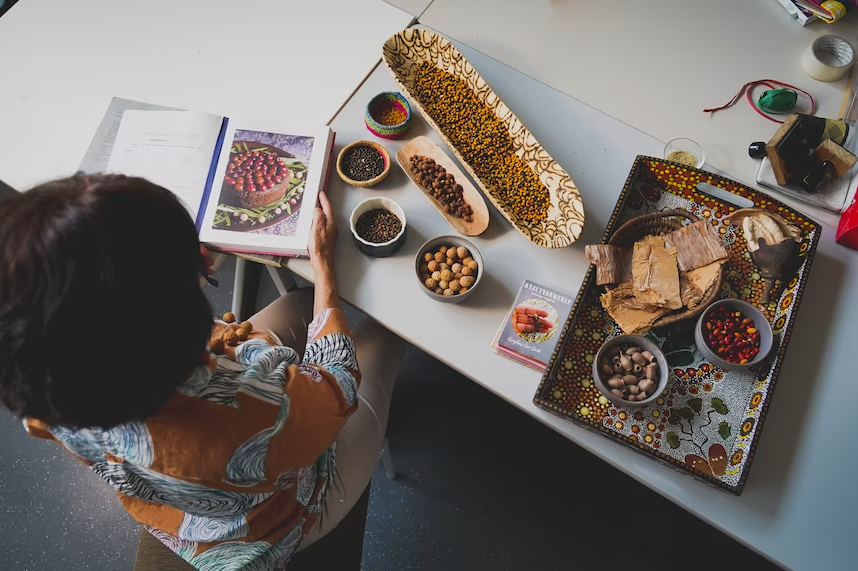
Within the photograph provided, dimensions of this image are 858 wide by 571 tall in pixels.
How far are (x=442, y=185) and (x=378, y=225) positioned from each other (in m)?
0.16

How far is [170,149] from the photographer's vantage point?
1.23 meters

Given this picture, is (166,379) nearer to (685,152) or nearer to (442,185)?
(442,185)

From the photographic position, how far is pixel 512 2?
1423mm

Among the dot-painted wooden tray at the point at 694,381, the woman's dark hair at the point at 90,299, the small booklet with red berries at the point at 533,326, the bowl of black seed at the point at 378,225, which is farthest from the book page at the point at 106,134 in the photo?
the dot-painted wooden tray at the point at 694,381

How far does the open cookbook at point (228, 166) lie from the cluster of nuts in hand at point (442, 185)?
8.0 inches

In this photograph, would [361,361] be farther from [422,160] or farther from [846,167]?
[846,167]

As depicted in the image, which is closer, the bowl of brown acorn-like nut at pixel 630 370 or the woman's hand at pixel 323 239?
the bowl of brown acorn-like nut at pixel 630 370

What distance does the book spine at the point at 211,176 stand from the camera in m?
1.16

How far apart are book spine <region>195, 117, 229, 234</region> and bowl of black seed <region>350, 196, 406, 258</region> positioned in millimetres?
313

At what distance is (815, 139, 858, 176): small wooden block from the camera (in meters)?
1.16

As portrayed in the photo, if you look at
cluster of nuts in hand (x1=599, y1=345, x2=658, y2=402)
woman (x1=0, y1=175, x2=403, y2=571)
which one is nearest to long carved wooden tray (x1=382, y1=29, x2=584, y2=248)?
cluster of nuts in hand (x1=599, y1=345, x2=658, y2=402)

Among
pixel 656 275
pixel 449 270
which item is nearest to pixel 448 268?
pixel 449 270

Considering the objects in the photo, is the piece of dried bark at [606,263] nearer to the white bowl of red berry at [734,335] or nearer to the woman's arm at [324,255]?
the white bowl of red berry at [734,335]

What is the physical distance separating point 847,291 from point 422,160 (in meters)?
0.88
